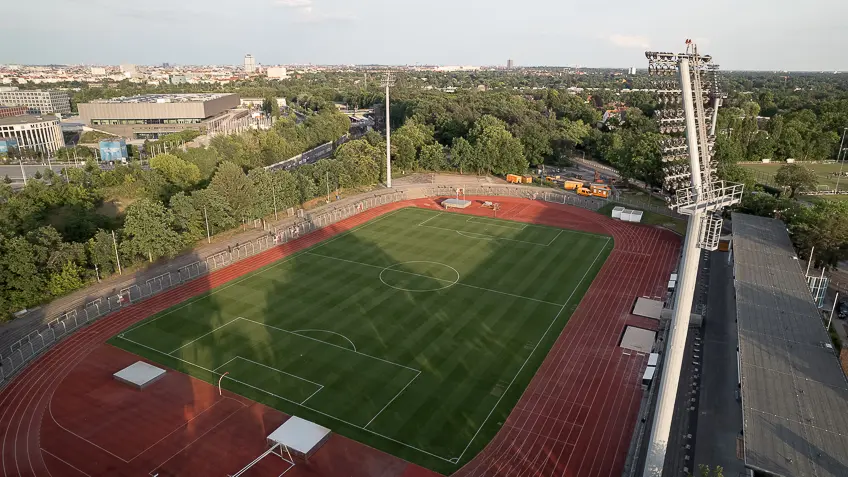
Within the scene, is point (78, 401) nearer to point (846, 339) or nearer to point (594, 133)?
point (846, 339)

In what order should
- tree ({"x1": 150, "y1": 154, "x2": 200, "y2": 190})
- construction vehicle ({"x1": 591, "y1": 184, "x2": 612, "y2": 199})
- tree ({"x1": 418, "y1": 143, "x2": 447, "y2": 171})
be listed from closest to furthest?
1. tree ({"x1": 150, "y1": 154, "x2": 200, "y2": 190})
2. construction vehicle ({"x1": 591, "y1": 184, "x2": 612, "y2": 199})
3. tree ({"x1": 418, "y1": 143, "x2": 447, "y2": 171})

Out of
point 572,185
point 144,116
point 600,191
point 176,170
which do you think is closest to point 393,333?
point 600,191

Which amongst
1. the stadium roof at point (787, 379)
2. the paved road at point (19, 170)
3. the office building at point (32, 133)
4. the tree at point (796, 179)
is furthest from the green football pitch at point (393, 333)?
the office building at point (32, 133)

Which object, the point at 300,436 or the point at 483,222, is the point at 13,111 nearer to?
the point at 483,222

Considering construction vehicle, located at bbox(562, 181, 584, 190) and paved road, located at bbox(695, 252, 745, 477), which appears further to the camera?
construction vehicle, located at bbox(562, 181, 584, 190)

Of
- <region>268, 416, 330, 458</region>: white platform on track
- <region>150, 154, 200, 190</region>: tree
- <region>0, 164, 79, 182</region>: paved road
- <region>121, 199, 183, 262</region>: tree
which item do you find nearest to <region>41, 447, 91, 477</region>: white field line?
<region>268, 416, 330, 458</region>: white platform on track

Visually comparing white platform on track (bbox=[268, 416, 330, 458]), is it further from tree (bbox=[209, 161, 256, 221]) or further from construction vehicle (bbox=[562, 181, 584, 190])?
construction vehicle (bbox=[562, 181, 584, 190])

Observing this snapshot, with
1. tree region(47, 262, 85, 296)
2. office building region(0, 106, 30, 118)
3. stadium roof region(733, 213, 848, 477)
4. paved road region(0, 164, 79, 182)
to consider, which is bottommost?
paved road region(0, 164, 79, 182)
